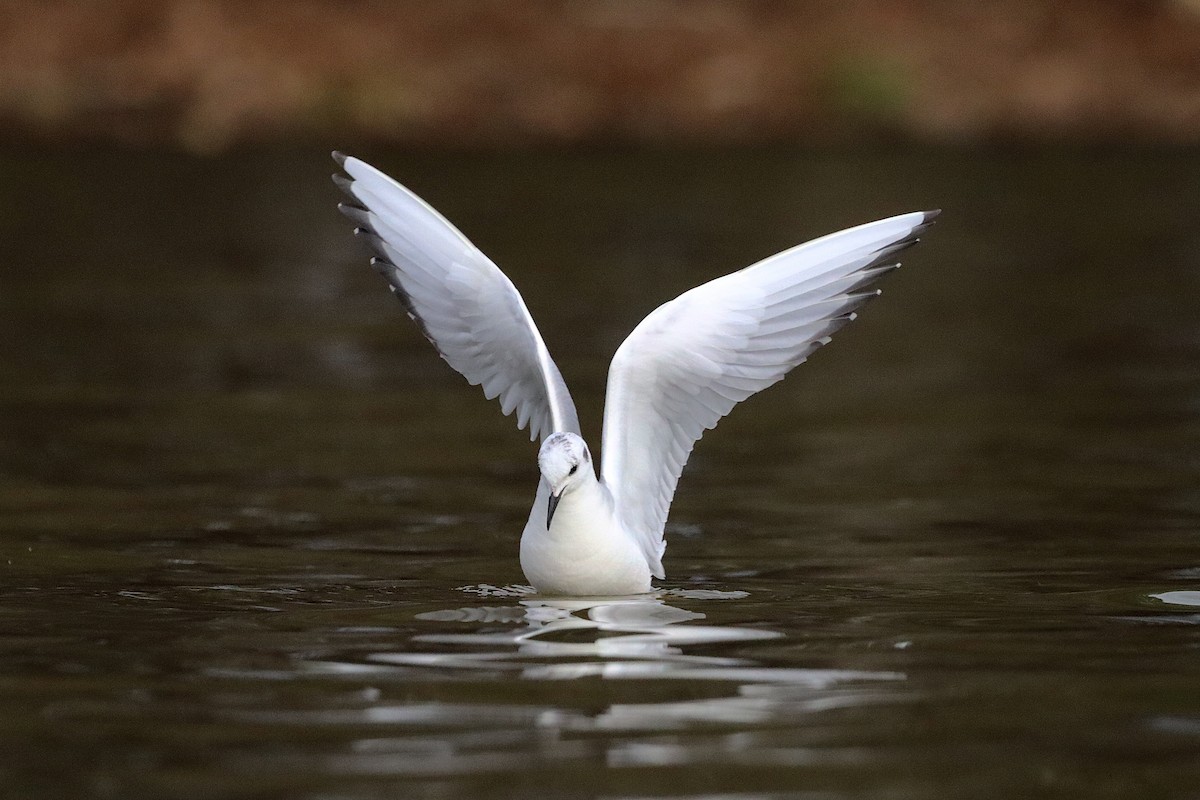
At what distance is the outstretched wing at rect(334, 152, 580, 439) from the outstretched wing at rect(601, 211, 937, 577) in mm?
250

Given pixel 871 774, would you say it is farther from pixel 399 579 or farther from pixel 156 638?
pixel 399 579

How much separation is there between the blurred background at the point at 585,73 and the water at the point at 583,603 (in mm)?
10991

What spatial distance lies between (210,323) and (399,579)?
26.7 ft

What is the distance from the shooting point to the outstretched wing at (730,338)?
7734 mm

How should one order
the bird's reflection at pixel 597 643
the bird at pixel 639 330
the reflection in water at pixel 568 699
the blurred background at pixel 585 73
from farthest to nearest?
1. the blurred background at pixel 585 73
2. the bird at pixel 639 330
3. the bird's reflection at pixel 597 643
4. the reflection in water at pixel 568 699

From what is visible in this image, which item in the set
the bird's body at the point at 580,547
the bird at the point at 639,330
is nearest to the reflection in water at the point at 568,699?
the bird's body at the point at 580,547

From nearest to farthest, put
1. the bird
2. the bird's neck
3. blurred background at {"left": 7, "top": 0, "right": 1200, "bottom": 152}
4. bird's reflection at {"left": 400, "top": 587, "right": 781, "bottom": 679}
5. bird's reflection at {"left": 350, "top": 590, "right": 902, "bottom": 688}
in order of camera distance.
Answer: bird's reflection at {"left": 350, "top": 590, "right": 902, "bottom": 688} → bird's reflection at {"left": 400, "top": 587, "right": 781, "bottom": 679} → the bird's neck → the bird → blurred background at {"left": 7, "top": 0, "right": 1200, "bottom": 152}

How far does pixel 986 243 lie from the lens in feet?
72.3

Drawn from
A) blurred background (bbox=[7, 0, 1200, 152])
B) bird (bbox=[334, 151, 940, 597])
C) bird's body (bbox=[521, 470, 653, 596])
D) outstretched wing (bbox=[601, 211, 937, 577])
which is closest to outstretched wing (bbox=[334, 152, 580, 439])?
bird (bbox=[334, 151, 940, 597])

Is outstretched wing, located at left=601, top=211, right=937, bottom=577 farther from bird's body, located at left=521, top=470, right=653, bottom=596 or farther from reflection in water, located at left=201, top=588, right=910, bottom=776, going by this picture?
reflection in water, located at left=201, top=588, right=910, bottom=776

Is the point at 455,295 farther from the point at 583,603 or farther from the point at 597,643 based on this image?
the point at 597,643

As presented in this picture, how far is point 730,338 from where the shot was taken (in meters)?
7.82

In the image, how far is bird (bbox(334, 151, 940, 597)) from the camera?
7.70m

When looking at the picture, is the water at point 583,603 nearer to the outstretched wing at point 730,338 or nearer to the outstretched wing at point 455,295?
the outstretched wing at point 730,338
